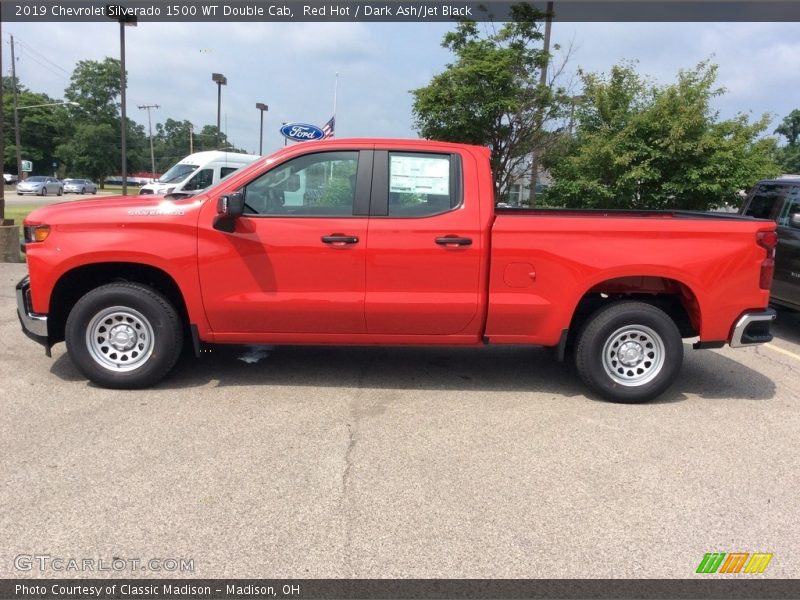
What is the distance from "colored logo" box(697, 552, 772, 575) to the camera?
9.11 feet

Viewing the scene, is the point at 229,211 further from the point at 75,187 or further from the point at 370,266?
the point at 75,187

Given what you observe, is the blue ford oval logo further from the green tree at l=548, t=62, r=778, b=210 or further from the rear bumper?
the rear bumper

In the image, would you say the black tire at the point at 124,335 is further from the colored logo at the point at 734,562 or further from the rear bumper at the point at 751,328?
the rear bumper at the point at 751,328

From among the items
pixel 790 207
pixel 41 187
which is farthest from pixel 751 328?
pixel 41 187

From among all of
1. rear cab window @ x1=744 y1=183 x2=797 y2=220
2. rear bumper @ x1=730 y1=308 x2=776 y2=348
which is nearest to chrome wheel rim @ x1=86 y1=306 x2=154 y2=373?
rear bumper @ x1=730 y1=308 x2=776 y2=348

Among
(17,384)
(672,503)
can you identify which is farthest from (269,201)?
(672,503)

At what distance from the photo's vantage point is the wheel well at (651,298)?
4.84 meters

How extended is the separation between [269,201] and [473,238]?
157 centimetres

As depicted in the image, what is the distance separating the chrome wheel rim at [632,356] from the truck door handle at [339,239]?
2140mm

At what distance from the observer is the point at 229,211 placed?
4.29m

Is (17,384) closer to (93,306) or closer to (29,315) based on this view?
(29,315)

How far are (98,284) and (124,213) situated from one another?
73 cm

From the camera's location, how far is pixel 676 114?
10805 millimetres

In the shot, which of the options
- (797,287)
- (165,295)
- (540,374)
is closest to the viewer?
(165,295)
